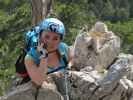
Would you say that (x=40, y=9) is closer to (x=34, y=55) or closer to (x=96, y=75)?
(x=96, y=75)

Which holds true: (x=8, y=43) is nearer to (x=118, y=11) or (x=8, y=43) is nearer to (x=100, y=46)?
(x=100, y=46)

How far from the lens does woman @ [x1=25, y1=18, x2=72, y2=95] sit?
134 inches

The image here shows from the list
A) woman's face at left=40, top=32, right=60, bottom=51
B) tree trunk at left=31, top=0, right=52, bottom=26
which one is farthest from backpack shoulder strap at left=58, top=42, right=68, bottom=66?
tree trunk at left=31, top=0, right=52, bottom=26

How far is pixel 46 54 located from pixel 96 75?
837mm

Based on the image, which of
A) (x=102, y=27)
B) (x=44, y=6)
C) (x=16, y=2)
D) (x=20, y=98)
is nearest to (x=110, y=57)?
(x=102, y=27)

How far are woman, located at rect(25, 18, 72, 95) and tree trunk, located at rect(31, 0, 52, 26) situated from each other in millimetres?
4503

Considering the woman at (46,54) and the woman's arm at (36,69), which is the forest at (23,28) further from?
the woman's arm at (36,69)

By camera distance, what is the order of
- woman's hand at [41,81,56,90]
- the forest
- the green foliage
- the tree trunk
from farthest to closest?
the green foliage, the forest, the tree trunk, woman's hand at [41,81,56,90]

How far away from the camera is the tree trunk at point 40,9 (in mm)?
8172

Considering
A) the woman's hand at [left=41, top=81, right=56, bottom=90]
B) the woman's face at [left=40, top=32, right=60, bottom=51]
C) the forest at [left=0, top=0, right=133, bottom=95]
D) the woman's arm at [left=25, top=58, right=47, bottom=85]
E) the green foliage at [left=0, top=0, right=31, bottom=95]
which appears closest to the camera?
the woman's arm at [left=25, top=58, right=47, bottom=85]

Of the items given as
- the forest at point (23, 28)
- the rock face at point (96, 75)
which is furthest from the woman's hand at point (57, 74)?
the forest at point (23, 28)

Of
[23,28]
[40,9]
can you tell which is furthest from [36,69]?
[23,28]

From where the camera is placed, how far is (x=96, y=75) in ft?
13.7

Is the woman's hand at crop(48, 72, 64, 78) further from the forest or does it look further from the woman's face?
the forest
